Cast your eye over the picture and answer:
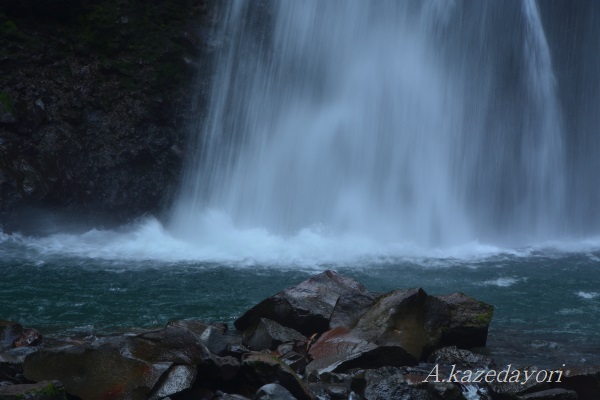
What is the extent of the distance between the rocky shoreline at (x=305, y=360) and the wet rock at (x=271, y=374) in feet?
0.04

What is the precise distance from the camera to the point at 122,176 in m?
21.2

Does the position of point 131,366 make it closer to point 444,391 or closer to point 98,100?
point 444,391

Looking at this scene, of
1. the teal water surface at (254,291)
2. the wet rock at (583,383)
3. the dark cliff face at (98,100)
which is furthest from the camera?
the dark cliff face at (98,100)

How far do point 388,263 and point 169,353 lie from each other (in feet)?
34.1

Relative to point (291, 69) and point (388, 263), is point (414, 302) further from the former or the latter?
point (291, 69)

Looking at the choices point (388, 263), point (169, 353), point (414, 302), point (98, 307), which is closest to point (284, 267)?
point (388, 263)

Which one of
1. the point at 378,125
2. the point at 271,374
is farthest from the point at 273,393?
the point at 378,125

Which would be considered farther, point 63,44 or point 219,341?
point 63,44

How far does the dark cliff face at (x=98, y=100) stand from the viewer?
19.8 m

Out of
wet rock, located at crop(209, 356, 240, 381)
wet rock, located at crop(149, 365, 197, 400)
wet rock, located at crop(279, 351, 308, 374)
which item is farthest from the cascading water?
wet rock, located at crop(149, 365, 197, 400)

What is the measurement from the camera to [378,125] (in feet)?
76.3

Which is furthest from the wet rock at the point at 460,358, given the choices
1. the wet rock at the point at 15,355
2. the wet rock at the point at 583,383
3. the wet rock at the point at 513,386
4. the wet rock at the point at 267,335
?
the wet rock at the point at 15,355

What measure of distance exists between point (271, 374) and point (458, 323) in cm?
353

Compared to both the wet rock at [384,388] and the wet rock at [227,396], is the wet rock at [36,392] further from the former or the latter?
the wet rock at [384,388]
